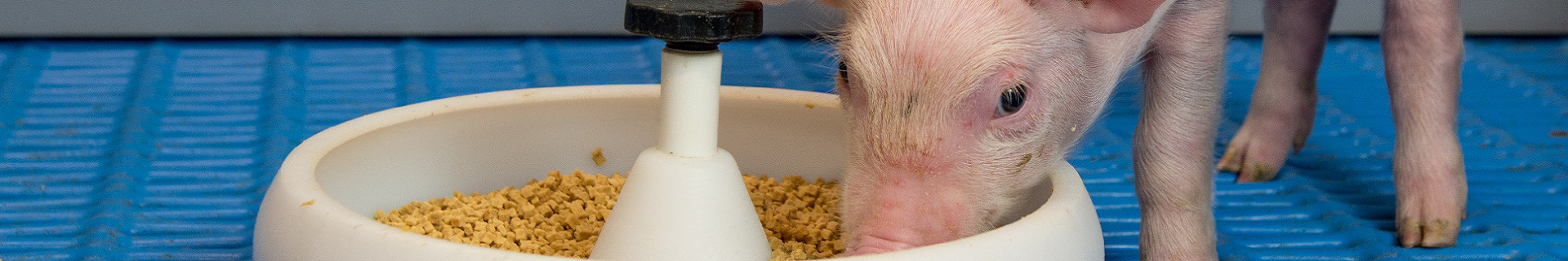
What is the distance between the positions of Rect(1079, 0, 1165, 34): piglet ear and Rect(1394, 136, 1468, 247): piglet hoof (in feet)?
2.30

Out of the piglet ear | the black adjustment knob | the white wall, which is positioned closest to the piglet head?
the piglet ear

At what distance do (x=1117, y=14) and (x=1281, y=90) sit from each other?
0.97 meters

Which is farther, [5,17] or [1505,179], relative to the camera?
[5,17]

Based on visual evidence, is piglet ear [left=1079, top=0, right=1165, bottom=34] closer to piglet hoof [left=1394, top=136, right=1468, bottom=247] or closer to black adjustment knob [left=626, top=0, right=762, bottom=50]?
black adjustment knob [left=626, top=0, right=762, bottom=50]

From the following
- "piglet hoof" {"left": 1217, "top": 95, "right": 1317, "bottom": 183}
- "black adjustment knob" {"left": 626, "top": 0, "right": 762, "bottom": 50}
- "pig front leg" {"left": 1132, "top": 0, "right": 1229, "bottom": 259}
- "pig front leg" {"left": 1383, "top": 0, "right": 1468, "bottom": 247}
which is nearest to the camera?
"black adjustment knob" {"left": 626, "top": 0, "right": 762, "bottom": 50}

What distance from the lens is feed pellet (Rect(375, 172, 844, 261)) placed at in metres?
1.39

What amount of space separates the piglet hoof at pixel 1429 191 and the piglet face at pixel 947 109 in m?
0.73

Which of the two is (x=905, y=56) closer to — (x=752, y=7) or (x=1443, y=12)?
(x=752, y=7)

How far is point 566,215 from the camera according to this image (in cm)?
148

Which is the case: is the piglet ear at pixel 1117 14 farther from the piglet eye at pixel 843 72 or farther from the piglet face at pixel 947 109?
the piglet eye at pixel 843 72

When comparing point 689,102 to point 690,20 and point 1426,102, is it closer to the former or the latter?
point 690,20

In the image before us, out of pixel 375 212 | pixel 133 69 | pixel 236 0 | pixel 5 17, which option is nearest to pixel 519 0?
pixel 236 0

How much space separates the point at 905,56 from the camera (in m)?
1.29

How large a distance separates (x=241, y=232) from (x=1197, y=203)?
3.91 ft
